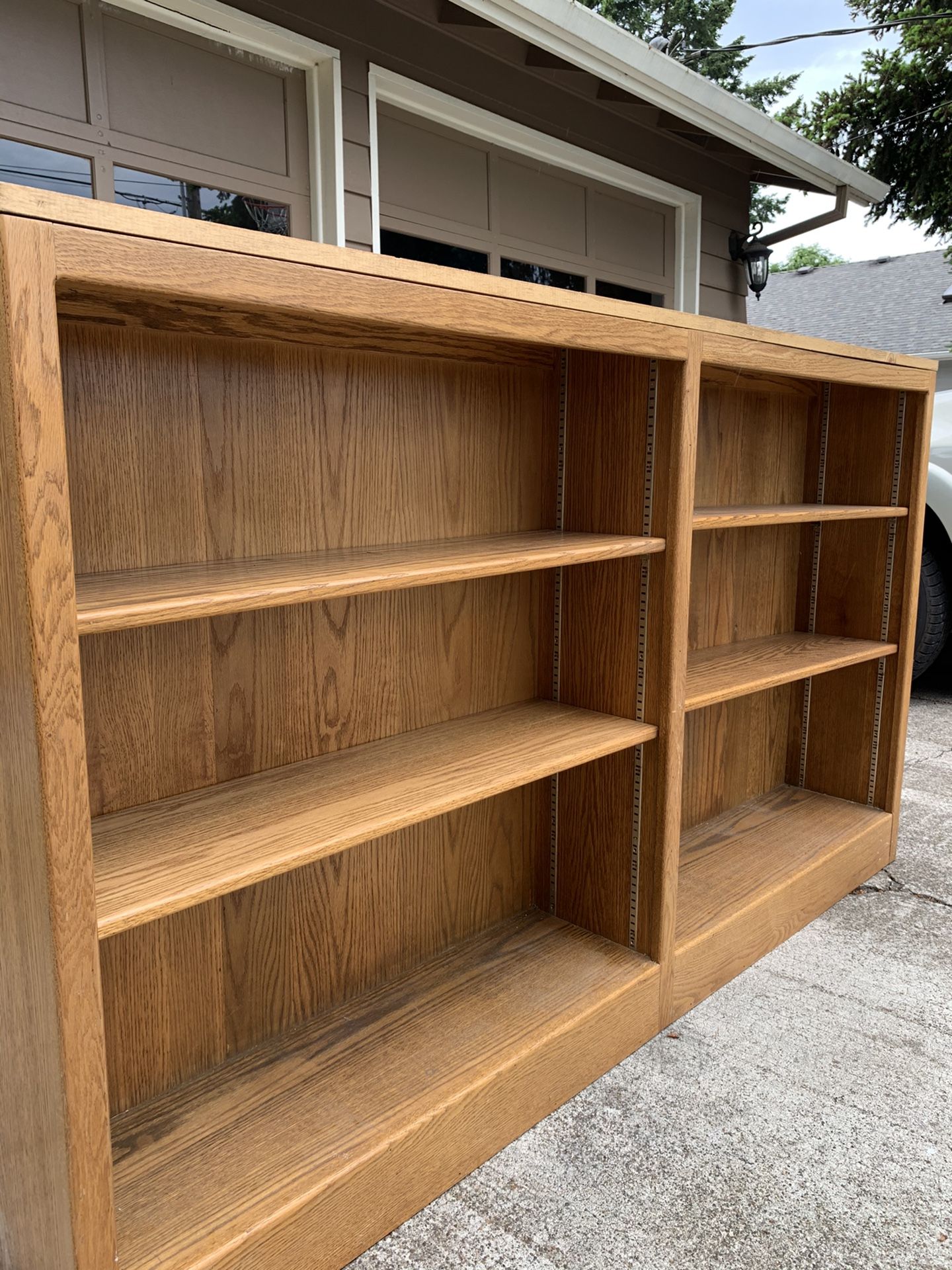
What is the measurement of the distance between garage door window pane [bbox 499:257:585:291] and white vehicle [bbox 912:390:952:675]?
1841 mm

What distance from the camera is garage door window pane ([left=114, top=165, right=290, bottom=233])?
109 inches

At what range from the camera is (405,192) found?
143 inches

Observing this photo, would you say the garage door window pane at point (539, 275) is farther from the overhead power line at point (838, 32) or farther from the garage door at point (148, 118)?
the overhead power line at point (838, 32)

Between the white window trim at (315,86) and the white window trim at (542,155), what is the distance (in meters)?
0.17

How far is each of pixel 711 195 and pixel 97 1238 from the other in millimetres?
5490

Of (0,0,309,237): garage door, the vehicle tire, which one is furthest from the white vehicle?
(0,0,309,237): garage door

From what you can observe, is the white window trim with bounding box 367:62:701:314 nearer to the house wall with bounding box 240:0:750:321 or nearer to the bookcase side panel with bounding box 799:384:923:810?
the house wall with bounding box 240:0:750:321

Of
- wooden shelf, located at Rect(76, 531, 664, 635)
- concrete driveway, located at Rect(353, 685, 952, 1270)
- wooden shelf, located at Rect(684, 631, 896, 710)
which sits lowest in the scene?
concrete driveway, located at Rect(353, 685, 952, 1270)

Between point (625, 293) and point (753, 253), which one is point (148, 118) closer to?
point (625, 293)

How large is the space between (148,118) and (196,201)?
26 centimetres

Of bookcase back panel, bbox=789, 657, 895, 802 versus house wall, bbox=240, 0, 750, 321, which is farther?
house wall, bbox=240, 0, 750, 321

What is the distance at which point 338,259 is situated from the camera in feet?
3.89

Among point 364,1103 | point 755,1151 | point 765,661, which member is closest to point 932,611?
point 765,661

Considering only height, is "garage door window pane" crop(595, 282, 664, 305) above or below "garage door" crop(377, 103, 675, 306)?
below
